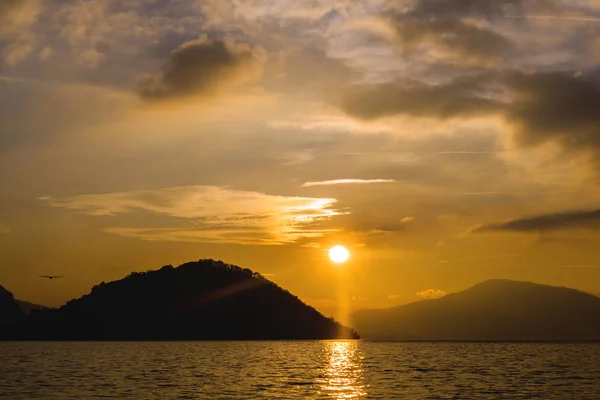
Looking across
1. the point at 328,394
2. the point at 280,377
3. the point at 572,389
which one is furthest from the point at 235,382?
the point at 572,389

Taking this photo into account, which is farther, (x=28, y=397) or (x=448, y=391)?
(x=448, y=391)

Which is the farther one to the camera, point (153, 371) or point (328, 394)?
point (153, 371)

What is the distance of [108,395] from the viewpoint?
91.8 metres

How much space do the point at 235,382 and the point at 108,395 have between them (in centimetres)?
2660

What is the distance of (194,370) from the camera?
145375 millimetres

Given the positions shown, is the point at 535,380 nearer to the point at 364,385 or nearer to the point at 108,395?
the point at 364,385

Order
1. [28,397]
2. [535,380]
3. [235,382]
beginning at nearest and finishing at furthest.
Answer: [28,397] → [235,382] → [535,380]

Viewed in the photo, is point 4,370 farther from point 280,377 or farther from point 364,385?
point 364,385

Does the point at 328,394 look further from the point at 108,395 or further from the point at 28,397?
the point at 28,397

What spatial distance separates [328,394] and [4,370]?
81.3 meters

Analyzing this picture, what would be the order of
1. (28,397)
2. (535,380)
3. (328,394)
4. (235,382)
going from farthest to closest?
(535,380) → (235,382) → (328,394) → (28,397)

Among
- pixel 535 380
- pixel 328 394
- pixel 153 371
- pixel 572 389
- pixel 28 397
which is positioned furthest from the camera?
pixel 153 371

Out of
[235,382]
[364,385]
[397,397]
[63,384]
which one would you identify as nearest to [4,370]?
[63,384]

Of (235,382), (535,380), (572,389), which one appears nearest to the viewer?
(572,389)
